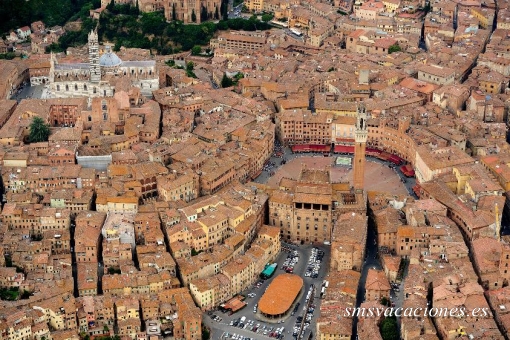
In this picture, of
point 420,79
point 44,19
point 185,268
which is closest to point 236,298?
point 185,268

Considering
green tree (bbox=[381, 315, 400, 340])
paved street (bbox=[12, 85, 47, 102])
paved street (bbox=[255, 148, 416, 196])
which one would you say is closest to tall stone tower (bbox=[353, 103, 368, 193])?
paved street (bbox=[255, 148, 416, 196])

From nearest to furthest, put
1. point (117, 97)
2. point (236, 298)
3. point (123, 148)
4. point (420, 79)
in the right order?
point (236, 298) < point (123, 148) < point (117, 97) < point (420, 79)

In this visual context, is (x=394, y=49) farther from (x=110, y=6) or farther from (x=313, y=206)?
(x=313, y=206)

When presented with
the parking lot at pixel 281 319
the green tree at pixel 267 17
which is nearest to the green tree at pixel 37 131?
the parking lot at pixel 281 319

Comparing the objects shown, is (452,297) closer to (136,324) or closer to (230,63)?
(136,324)

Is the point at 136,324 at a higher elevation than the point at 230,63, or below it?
below

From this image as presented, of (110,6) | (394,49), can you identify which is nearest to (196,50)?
(110,6)

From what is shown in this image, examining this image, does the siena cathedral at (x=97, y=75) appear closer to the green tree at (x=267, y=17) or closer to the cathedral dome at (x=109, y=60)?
the cathedral dome at (x=109, y=60)
